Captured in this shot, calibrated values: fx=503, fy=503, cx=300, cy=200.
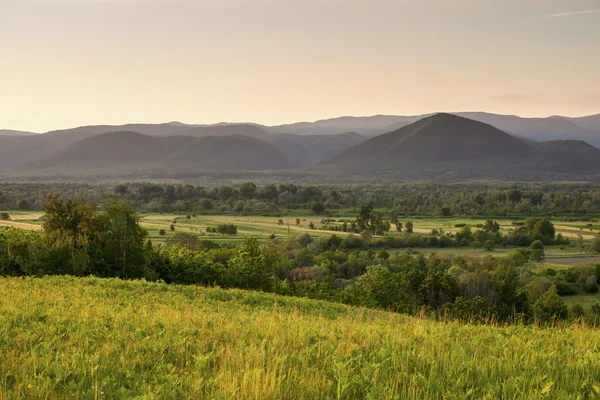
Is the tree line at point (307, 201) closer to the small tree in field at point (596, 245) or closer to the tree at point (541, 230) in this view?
the tree at point (541, 230)

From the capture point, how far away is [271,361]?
628 cm

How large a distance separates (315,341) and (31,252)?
25.6 meters

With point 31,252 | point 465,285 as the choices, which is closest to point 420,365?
point 31,252

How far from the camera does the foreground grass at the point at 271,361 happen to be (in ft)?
18.0

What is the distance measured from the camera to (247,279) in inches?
1323

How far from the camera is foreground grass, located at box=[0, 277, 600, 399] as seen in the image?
550 centimetres

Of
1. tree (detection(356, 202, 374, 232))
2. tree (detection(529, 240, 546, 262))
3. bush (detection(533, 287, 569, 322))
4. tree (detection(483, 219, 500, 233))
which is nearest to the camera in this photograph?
bush (detection(533, 287, 569, 322))

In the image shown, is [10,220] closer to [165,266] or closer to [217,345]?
[165,266]

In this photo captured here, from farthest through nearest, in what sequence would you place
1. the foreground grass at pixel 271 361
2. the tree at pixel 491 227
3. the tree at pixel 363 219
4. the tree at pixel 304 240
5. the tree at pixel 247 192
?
the tree at pixel 247 192 < the tree at pixel 363 219 < the tree at pixel 491 227 < the tree at pixel 304 240 < the foreground grass at pixel 271 361

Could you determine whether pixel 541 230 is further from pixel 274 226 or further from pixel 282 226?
pixel 274 226

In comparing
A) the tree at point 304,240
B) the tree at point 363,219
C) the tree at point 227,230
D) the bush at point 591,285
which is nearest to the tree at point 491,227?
the tree at point 363,219

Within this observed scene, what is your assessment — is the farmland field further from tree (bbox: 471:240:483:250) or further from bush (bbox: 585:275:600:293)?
bush (bbox: 585:275:600:293)

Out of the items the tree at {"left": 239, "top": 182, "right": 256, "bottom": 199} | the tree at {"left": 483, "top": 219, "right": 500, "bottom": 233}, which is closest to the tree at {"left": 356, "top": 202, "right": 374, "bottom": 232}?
the tree at {"left": 483, "top": 219, "right": 500, "bottom": 233}

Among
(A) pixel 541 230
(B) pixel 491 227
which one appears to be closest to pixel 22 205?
(B) pixel 491 227
